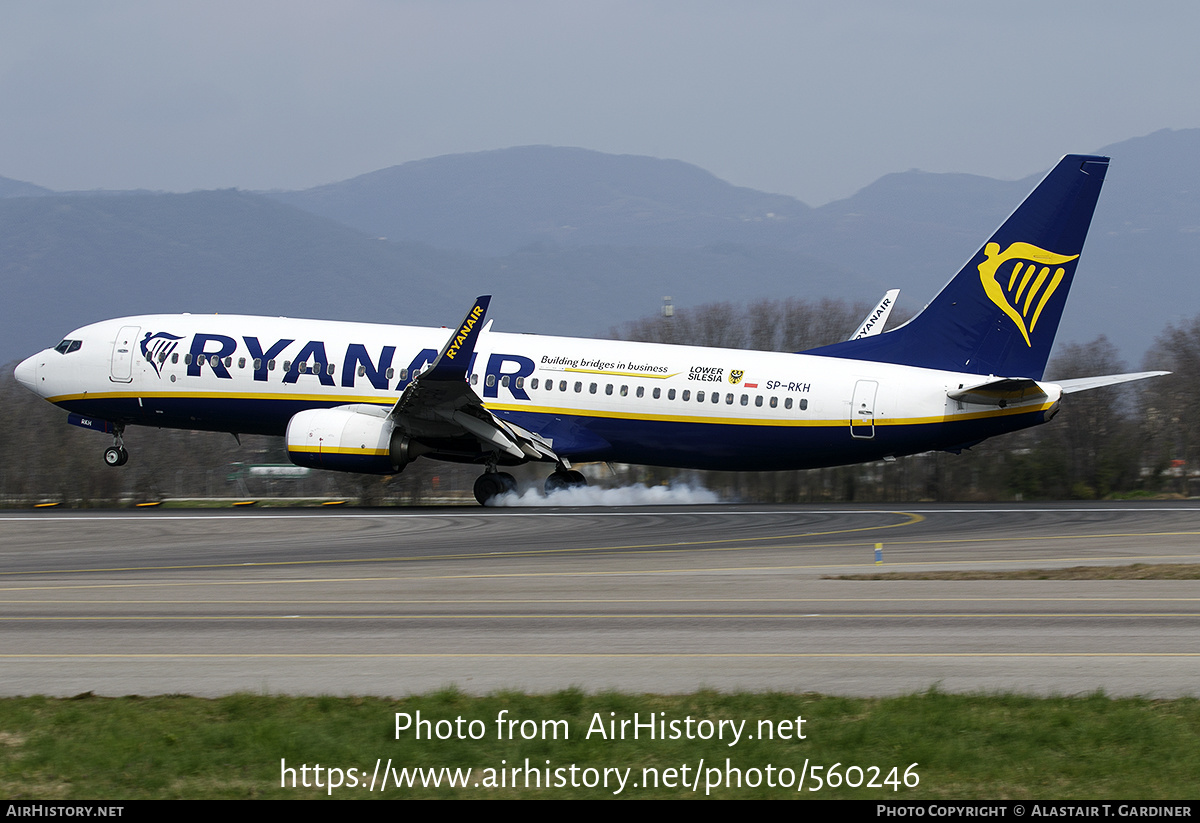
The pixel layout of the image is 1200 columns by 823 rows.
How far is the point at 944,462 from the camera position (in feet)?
136

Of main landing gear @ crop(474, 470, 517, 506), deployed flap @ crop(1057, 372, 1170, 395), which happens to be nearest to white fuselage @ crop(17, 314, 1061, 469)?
deployed flap @ crop(1057, 372, 1170, 395)

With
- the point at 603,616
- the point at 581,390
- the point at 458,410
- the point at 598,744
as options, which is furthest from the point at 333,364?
the point at 598,744

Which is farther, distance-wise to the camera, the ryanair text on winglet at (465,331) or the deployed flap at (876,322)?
the deployed flap at (876,322)

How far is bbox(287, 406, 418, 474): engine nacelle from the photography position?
31.1 m

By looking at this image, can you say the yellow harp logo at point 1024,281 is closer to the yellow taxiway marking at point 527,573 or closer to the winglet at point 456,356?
the yellow taxiway marking at point 527,573

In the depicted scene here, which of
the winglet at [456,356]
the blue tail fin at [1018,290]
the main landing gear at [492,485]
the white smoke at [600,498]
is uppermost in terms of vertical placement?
the blue tail fin at [1018,290]

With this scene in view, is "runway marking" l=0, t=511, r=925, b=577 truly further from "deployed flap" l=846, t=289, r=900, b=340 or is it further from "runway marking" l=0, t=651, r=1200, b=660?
"deployed flap" l=846, t=289, r=900, b=340

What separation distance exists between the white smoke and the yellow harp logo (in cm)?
964

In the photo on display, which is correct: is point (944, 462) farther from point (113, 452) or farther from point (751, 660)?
point (751, 660)

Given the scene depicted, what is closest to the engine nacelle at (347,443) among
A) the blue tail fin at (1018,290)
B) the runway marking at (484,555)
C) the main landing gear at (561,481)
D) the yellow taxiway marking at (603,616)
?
Answer: the main landing gear at (561,481)

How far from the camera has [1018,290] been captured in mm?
31281

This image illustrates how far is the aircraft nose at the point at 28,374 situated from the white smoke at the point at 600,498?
14.5 m

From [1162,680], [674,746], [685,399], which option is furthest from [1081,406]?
[674,746]

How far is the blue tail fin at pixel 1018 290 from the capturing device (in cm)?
3088
